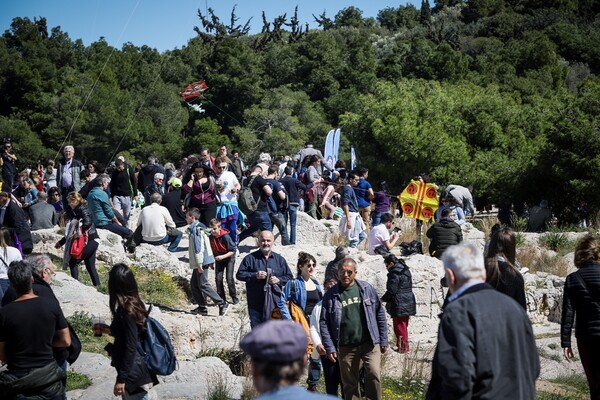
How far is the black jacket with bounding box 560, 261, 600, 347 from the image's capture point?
6797 millimetres

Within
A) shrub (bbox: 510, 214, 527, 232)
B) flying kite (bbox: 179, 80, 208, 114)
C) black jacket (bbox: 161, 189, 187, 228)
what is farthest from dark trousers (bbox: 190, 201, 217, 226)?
flying kite (bbox: 179, 80, 208, 114)

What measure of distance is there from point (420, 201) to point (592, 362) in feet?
34.3

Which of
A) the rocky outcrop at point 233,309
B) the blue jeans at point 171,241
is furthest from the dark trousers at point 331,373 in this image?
the blue jeans at point 171,241

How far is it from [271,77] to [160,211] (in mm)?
39598

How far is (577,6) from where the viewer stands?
262ft

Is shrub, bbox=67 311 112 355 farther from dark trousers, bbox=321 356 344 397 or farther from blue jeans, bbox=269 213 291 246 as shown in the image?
blue jeans, bbox=269 213 291 246

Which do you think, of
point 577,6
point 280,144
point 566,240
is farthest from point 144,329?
point 577,6

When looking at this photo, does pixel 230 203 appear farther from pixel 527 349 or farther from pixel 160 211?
pixel 527 349

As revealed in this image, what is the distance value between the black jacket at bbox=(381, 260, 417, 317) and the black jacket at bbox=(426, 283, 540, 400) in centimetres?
699

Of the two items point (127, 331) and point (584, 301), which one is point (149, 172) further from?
point (584, 301)

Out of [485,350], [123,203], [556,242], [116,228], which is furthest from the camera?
[556,242]

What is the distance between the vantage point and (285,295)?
8.85m

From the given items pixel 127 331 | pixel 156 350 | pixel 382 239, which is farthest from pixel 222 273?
pixel 127 331

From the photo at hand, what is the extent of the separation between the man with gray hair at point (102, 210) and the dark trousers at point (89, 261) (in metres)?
1.64
